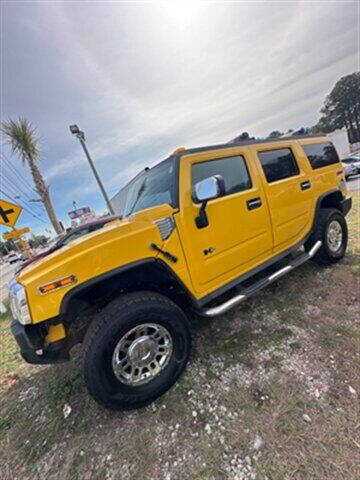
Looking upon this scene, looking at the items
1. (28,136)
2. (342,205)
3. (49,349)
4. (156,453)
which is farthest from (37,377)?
(28,136)

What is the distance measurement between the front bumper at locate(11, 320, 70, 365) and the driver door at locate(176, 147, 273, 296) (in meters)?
1.35

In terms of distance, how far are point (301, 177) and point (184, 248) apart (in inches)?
88.6

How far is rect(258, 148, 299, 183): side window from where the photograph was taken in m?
2.99

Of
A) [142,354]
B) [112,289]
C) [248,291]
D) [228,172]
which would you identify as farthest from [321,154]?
[142,354]

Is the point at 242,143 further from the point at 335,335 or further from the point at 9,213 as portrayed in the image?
the point at 9,213

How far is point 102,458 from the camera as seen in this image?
1833 millimetres

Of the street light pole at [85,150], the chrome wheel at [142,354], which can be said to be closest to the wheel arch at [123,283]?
the chrome wheel at [142,354]

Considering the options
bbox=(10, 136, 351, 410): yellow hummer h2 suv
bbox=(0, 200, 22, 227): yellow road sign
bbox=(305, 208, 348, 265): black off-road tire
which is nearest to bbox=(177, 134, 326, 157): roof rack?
bbox=(10, 136, 351, 410): yellow hummer h2 suv

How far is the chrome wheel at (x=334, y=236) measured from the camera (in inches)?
146

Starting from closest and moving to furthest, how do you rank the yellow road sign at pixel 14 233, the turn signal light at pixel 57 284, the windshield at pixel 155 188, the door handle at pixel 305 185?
the turn signal light at pixel 57 284 < the windshield at pixel 155 188 < the door handle at pixel 305 185 < the yellow road sign at pixel 14 233

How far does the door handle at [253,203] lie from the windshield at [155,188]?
96 cm

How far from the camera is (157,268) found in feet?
7.26

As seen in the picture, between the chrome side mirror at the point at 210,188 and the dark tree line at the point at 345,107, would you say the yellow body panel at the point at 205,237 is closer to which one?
the chrome side mirror at the point at 210,188

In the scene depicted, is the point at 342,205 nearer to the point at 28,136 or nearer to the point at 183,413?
the point at 183,413
